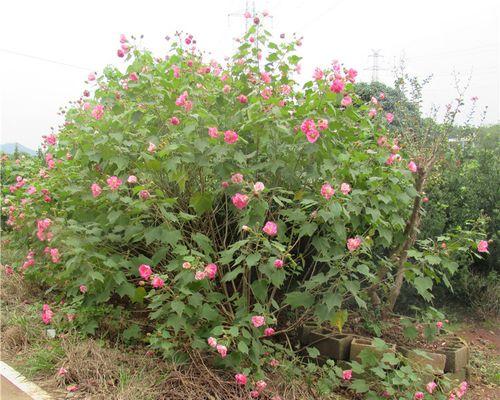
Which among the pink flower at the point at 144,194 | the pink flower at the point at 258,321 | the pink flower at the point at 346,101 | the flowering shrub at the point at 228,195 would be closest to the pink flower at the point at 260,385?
the flowering shrub at the point at 228,195

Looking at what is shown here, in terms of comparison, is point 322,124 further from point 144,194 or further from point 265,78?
point 144,194

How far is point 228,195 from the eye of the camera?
3.43 meters

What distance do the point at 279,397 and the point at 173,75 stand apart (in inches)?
85.3

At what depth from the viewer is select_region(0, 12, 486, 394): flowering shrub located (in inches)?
119

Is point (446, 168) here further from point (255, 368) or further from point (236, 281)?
point (255, 368)

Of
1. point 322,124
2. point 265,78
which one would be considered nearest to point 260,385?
point 322,124

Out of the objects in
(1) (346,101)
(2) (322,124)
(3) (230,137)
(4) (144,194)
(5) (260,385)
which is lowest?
(5) (260,385)

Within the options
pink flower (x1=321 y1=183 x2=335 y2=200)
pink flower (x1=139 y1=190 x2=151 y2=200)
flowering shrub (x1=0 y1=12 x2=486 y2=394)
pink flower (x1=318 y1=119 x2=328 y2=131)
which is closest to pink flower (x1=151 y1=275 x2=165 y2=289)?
flowering shrub (x1=0 y1=12 x2=486 y2=394)

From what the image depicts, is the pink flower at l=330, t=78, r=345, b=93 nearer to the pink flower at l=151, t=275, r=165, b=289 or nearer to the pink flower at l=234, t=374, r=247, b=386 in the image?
the pink flower at l=151, t=275, r=165, b=289

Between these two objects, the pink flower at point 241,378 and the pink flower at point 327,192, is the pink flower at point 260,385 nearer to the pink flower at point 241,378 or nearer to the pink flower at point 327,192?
the pink flower at point 241,378

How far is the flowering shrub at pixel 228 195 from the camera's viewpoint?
9.95 feet

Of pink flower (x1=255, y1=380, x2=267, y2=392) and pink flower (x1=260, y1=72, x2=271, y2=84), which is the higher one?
pink flower (x1=260, y1=72, x2=271, y2=84)

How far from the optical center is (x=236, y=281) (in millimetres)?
3793

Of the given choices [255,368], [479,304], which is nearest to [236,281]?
[255,368]
